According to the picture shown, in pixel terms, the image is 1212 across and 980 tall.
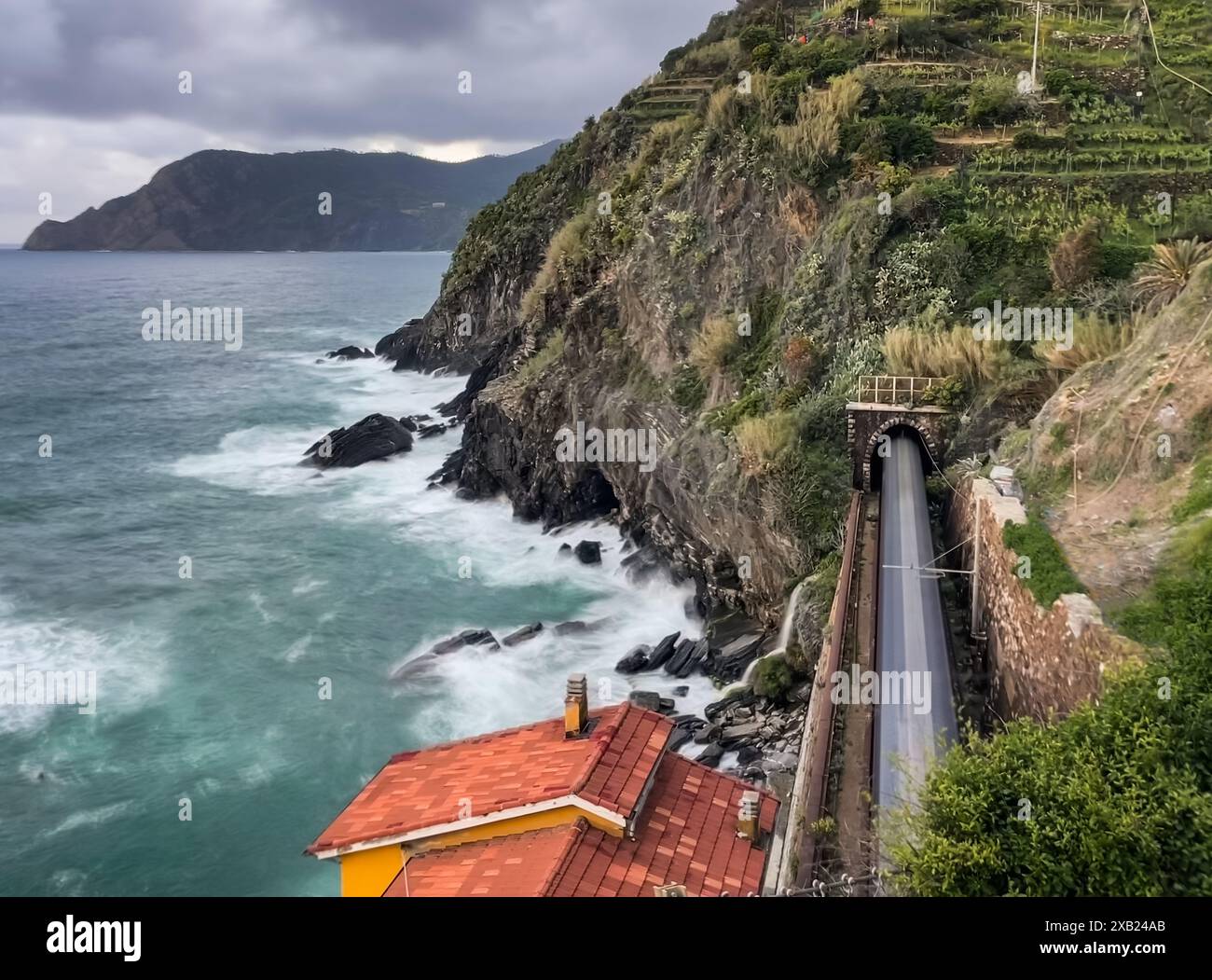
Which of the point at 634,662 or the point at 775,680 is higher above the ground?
the point at 775,680

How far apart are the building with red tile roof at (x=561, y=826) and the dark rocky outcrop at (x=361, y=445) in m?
35.6

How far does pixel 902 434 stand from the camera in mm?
23156

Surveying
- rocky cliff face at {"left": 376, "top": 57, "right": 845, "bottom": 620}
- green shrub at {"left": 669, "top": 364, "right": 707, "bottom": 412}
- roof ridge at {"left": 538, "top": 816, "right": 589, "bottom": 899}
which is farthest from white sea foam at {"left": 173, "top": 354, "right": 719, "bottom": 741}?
roof ridge at {"left": 538, "top": 816, "right": 589, "bottom": 899}

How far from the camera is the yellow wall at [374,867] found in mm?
11711

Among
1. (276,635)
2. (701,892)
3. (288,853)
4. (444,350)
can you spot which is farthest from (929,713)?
(444,350)

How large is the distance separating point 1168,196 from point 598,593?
72.3ft

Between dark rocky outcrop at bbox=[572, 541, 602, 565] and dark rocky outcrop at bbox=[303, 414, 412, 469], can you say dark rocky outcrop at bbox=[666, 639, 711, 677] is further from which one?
dark rocky outcrop at bbox=[303, 414, 412, 469]

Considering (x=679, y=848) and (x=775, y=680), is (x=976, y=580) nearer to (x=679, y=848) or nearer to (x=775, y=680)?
(x=775, y=680)

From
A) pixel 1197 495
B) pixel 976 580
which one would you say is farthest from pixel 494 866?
pixel 1197 495

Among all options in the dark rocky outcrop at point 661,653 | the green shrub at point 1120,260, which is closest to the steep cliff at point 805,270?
the green shrub at point 1120,260

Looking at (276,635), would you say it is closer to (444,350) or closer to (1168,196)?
(1168,196)

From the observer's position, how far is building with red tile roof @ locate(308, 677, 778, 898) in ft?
35.6

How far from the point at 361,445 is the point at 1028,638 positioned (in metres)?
40.5

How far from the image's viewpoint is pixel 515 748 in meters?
13.9
